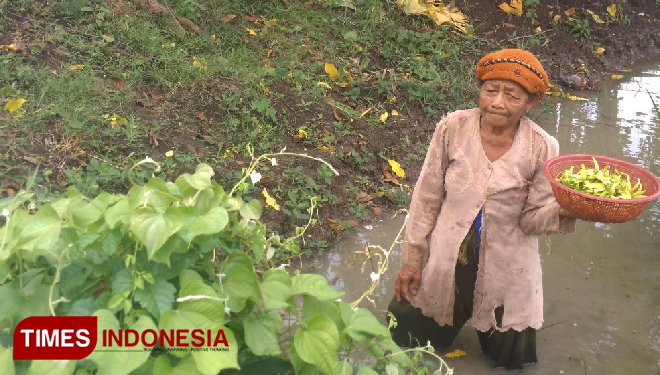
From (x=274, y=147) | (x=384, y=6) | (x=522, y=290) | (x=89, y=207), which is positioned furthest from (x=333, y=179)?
(x=89, y=207)

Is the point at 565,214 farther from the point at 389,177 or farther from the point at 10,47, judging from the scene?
the point at 10,47

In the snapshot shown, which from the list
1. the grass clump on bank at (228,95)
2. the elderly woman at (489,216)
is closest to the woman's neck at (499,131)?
the elderly woman at (489,216)

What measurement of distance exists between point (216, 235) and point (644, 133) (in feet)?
19.9

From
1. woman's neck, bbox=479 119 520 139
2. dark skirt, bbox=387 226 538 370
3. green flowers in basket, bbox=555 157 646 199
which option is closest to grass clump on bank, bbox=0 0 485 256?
dark skirt, bbox=387 226 538 370

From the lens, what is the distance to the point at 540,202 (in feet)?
9.73

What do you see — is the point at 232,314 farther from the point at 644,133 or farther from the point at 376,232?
the point at 644,133

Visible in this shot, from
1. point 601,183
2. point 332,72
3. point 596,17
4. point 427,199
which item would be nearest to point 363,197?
point 332,72

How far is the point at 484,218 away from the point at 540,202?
10.3 inches

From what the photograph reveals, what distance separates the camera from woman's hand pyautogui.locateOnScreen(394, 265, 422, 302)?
3256mm

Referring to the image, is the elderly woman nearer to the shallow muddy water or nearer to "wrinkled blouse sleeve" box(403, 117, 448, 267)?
"wrinkled blouse sleeve" box(403, 117, 448, 267)

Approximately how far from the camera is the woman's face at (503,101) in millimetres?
2852

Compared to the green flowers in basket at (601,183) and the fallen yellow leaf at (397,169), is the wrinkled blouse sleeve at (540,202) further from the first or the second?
the fallen yellow leaf at (397,169)

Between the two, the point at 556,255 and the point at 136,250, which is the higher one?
the point at 136,250

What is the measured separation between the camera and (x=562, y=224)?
282cm
